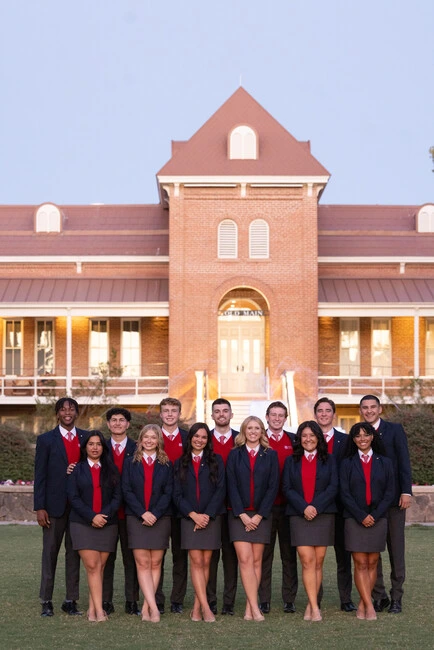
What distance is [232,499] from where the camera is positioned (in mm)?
9867

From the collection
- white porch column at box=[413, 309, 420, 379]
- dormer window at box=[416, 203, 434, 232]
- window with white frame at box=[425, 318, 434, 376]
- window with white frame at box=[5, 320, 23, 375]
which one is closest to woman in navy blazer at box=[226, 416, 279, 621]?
white porch column at box=[413, 309, 420, 379]

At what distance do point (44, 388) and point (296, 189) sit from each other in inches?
369

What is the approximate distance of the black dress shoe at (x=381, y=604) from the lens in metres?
10.3

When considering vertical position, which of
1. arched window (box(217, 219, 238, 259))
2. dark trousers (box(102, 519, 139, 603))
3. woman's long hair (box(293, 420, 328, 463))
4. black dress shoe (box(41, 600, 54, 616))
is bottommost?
black dress shoe (box(41, 600, 54, 616))

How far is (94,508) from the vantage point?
9.80 metres

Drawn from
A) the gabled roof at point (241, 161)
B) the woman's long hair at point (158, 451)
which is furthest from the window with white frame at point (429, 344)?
the woman's long hair at point (158, 451)

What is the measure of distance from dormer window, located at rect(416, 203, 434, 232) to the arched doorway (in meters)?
6.56

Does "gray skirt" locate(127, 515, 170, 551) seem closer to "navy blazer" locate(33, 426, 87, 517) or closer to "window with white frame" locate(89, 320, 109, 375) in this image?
"navy blazer" locate(33, 426, 87, 517)

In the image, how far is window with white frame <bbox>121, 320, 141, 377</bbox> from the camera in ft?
110

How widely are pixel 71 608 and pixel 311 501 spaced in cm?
244

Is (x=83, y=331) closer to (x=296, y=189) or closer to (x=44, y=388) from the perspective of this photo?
(x=44, y=388)

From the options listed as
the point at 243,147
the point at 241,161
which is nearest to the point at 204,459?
the point at 241,161

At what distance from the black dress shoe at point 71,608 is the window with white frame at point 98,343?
23731 millimetres

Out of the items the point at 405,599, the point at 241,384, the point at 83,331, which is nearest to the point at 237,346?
the point at 241,384
